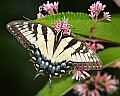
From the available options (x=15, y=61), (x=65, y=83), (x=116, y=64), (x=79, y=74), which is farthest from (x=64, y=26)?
(x=15, y=61)

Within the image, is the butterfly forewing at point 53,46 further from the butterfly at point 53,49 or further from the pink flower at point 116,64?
the pink flower at point 116,64

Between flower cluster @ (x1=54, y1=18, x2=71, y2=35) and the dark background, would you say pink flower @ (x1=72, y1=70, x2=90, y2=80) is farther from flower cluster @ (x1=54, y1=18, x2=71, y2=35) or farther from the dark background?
the dark background

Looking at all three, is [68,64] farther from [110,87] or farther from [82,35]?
[110,87]

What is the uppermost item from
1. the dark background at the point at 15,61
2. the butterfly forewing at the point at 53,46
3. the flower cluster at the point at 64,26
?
the flower cluster at the point at 64,26

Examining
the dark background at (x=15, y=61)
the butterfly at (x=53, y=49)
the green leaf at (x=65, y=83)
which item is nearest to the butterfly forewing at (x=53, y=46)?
the butterfly at (x=53, y=49)

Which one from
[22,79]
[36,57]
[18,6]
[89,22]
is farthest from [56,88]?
[18,6]

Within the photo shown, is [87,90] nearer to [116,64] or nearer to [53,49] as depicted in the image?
[116,64]
